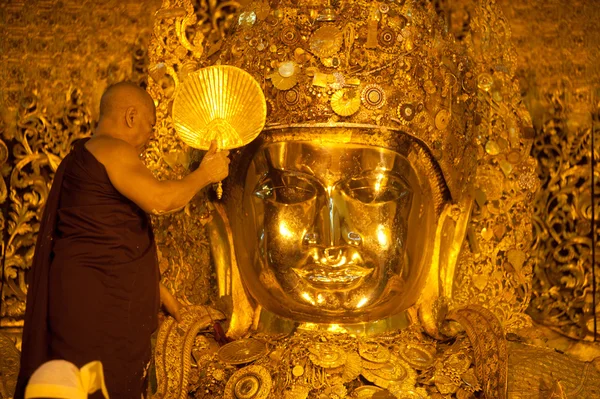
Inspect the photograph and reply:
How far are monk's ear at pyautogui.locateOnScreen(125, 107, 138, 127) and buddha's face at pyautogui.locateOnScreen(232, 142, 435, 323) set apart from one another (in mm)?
702

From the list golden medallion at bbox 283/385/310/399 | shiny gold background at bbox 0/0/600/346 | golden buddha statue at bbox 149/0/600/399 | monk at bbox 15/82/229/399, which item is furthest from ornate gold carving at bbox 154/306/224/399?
shiny gold background at bbox 0/0/600/346

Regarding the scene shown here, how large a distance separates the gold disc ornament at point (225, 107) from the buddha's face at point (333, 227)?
271mm

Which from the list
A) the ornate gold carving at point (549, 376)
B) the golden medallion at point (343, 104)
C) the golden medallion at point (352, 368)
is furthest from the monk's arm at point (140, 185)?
the ornate gold carving at point (549, 376)

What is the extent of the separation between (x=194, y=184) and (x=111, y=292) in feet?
1.64

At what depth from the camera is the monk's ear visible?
360 centimetres

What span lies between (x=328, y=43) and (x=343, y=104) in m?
0.27

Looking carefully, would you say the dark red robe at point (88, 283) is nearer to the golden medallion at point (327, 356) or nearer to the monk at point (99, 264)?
the monk at point (99, 264)

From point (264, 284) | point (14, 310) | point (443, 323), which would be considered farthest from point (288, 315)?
point (14, 310)

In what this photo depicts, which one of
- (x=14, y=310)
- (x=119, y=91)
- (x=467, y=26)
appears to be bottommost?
(x=14, y=310)

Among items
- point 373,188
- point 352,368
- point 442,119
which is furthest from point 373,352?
point 442,119

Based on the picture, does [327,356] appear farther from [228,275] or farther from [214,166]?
[214,166]

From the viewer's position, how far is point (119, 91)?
362 centimetres

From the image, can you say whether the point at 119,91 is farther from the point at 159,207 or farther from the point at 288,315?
the point at 288,315

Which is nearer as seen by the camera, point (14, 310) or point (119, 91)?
point (119, 91)
